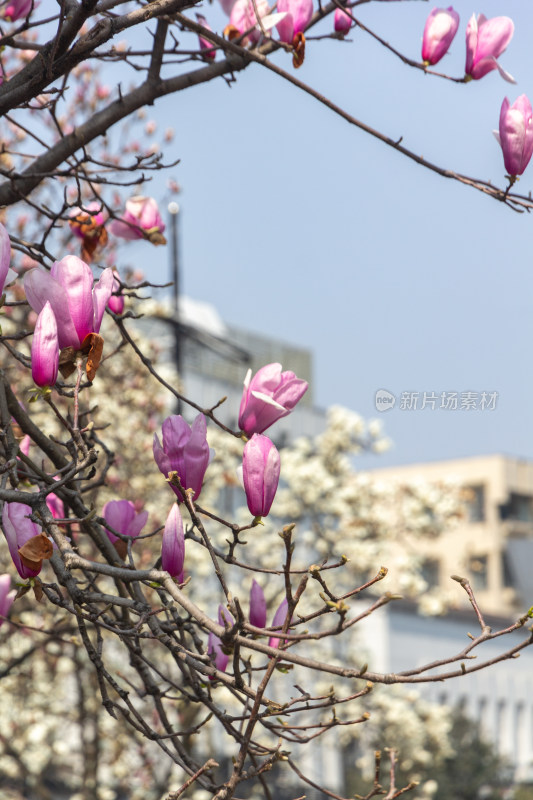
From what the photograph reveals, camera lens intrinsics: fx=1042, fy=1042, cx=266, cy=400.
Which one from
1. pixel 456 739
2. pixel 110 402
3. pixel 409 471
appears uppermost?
pixel 409 471

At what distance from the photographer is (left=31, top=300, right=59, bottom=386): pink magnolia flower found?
1.60 m

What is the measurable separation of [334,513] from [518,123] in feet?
36.1

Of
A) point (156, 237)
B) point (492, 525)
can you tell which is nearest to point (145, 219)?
point (156, 237)

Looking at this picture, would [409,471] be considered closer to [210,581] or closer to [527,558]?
[527,558]

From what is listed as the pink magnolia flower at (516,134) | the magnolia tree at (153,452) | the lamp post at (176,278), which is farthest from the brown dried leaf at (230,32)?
the lamp post at (176,278)

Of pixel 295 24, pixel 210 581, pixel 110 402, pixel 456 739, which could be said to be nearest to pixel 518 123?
pixel 295 24

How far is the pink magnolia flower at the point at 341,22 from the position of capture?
2.67 m

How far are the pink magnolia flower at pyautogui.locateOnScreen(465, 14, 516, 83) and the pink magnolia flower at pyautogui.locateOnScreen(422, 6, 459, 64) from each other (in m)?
0.08

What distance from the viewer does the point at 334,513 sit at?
12.8 metres

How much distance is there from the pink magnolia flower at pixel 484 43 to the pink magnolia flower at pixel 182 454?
112 cm

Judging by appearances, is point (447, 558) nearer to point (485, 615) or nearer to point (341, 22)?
point (485, 615)

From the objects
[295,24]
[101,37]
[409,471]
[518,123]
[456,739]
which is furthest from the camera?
[409,471]

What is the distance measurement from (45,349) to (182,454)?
0.30 metres

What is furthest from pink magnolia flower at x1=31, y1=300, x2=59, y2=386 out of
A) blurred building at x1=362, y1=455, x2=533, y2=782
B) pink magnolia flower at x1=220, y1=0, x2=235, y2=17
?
blurred building at x1=362, y1=455, x2=533, y2=782
